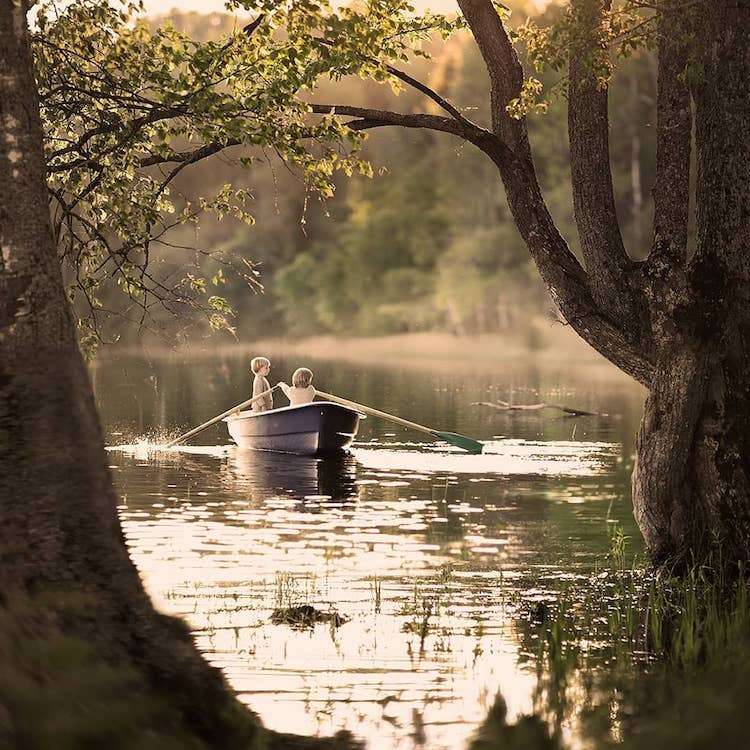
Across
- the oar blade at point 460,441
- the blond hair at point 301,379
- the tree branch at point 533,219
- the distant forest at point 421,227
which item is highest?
the distant forest at point 421,227

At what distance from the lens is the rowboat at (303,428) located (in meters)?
27.4

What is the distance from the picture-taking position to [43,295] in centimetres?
677

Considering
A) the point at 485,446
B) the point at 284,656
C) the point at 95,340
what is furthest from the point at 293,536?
→ the point at 485,446

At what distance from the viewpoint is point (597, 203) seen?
13.3 m

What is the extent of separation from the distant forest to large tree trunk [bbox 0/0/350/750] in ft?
200

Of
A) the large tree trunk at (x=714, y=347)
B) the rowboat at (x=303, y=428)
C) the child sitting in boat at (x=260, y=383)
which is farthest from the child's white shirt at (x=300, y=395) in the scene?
the large tree trunk at (x=714, y=347)

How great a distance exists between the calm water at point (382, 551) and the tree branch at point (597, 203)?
237 cm

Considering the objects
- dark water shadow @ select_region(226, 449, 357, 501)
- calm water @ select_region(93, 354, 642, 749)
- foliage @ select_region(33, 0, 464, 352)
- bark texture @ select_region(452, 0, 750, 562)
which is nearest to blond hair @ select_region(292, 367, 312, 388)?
dark water shadow @ select_region(226, 449, 357, 501)

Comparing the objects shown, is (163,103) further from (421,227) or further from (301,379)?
(421,227)

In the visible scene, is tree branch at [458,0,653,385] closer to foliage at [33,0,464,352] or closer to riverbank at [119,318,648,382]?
foliage at [33,0,464,352]

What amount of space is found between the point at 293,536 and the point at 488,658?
22.8ft

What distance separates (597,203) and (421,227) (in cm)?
8410

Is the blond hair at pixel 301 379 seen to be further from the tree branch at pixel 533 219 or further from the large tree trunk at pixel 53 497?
the large tree trunk at pixel 53 497

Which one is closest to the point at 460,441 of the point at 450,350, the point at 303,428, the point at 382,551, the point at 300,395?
the point at 303,428
